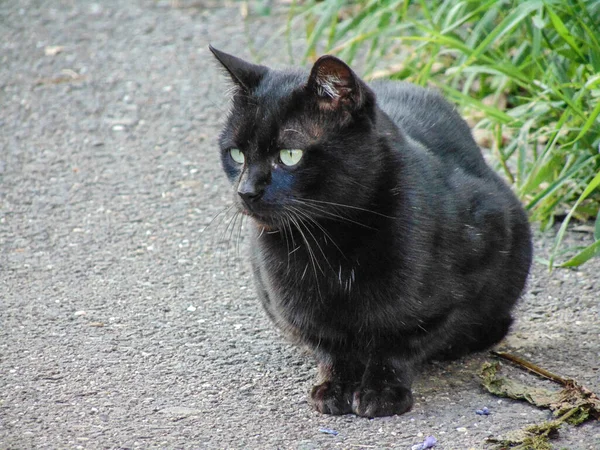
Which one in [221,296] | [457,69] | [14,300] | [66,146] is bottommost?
[66,146]

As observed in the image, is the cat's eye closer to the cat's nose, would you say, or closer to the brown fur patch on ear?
the cat's nose

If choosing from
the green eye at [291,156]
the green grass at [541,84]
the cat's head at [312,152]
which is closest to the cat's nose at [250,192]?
the cat's head at [312,152]

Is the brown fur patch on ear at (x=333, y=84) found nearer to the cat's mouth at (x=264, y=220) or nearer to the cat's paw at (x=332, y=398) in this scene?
the cat's mouth at (x=264, y=220)

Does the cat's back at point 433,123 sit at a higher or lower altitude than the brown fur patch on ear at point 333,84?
lower

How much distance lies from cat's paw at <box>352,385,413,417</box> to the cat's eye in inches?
31.5

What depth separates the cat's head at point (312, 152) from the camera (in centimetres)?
262

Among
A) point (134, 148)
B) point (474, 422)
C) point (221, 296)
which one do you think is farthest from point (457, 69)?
point (134, 148)

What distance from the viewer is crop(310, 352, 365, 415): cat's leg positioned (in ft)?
9.09

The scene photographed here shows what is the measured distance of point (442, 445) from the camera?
8.42 feet

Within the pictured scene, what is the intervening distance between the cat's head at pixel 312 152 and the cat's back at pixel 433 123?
1.24 feet

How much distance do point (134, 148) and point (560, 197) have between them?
2.22m

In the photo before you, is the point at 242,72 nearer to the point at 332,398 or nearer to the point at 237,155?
the point at 237,155

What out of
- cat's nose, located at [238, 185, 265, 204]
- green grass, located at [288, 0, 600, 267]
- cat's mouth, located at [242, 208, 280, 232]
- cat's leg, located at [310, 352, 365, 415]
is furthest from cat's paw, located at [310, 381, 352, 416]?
green grass, located at [288, 0, 600, 267]

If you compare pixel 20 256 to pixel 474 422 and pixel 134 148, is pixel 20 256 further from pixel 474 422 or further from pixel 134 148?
pixel 474 422
